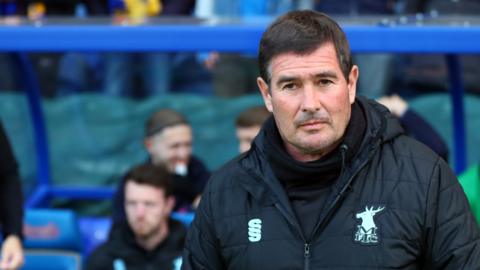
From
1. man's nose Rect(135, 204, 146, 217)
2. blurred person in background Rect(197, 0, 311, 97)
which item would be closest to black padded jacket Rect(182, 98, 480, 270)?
man's nose Rect(135, 204, 146, 217)

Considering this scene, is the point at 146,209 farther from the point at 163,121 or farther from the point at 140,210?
the point at 163,121

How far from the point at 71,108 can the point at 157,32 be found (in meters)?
1.90

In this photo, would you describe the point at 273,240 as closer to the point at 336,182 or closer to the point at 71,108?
the point at 336,182

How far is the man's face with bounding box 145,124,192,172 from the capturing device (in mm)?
5395

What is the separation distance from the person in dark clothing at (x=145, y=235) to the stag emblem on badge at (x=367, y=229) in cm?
263

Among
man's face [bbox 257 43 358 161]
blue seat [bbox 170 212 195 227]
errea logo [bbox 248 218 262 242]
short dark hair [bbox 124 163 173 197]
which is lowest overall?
blue seat [bbox 170 212 195 227]

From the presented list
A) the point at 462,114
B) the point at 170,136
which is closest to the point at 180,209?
the point at 170,136

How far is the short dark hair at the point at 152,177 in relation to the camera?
4.92 metres

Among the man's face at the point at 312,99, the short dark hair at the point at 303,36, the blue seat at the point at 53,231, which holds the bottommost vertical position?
the blue seat at the point at 53,231

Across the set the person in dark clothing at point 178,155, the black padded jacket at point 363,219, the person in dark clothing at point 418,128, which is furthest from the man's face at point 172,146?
the black padded jacket at point 363,219

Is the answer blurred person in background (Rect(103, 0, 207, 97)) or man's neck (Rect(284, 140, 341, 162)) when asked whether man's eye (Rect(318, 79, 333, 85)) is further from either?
blurred person in background (Rect(103, 0, 207, 97))

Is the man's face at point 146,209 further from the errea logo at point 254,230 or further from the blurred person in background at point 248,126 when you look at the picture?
the errea logo at point 254,230

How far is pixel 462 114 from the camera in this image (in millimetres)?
5340

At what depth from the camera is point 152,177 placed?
493 centimetres
